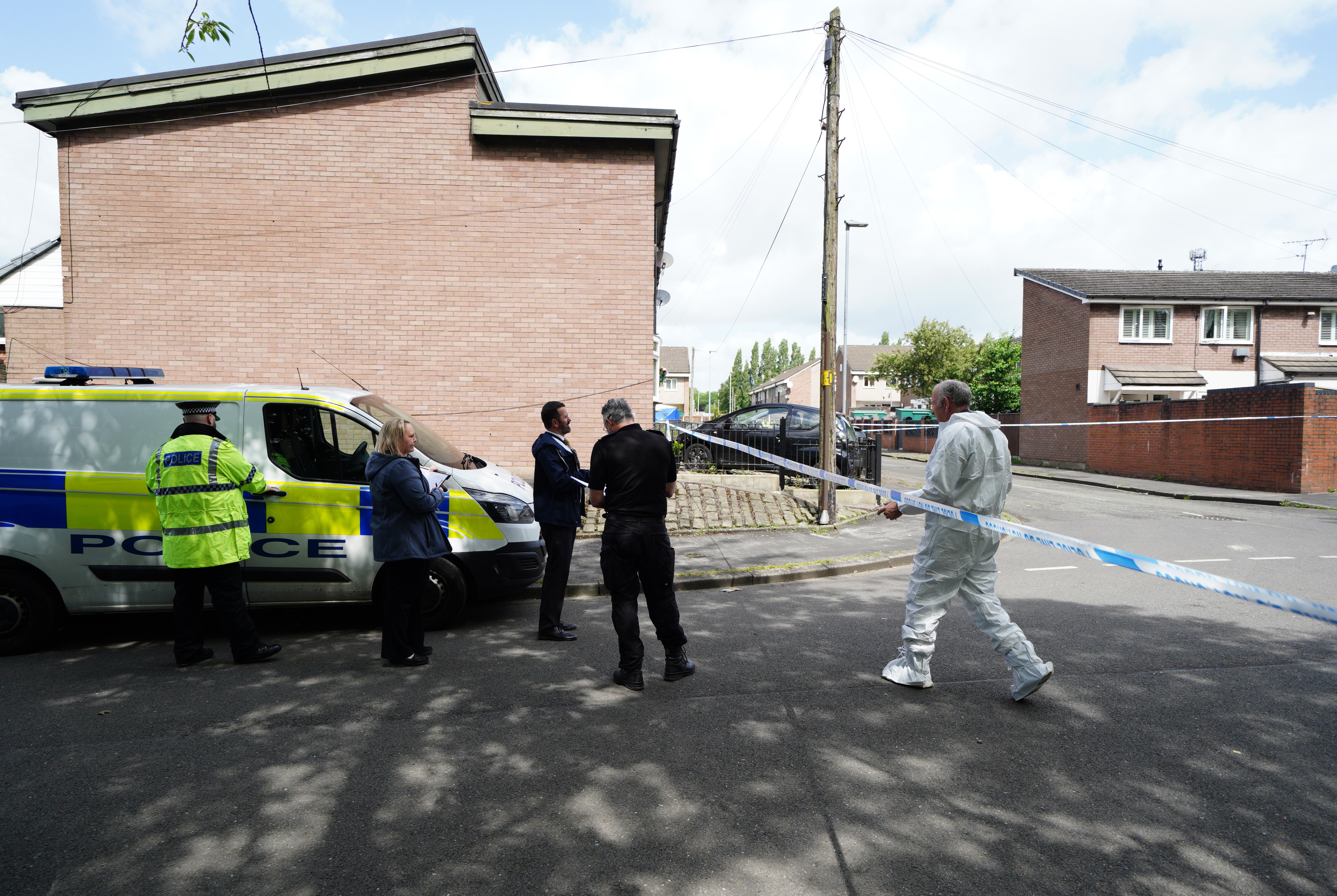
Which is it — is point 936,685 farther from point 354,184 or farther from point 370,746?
point 354,184

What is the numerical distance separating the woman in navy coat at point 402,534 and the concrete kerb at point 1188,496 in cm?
1002

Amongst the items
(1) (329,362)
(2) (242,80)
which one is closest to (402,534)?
(1) (329,362)

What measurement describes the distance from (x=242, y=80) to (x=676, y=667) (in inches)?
447

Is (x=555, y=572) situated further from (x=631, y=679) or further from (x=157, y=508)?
(x=157, y=508)

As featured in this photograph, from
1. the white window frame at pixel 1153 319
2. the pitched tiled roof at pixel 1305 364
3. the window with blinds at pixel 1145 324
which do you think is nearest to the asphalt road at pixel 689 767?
the white window frame at pixel 1153 319

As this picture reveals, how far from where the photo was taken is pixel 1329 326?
27.4m

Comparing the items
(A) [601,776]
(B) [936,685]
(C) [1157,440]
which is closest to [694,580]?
(B) [936,685]

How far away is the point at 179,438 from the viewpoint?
482cm

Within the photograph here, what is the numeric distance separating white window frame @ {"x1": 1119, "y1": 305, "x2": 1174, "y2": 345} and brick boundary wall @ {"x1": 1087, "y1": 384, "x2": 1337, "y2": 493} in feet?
17.5

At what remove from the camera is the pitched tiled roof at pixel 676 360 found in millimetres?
81562

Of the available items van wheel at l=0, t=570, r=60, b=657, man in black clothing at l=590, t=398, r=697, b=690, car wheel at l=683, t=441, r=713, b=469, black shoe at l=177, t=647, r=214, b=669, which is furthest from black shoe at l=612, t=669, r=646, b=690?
car wheel at l=683, t=441, r=713, b=469

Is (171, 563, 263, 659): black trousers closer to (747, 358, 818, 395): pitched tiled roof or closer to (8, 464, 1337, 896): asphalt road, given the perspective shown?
(8, 464, 1337, 896): asphalt road

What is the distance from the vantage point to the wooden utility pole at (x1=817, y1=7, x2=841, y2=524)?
10.4m

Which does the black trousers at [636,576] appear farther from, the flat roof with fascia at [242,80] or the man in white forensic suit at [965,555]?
the flat roof with fascia at [242,80]
